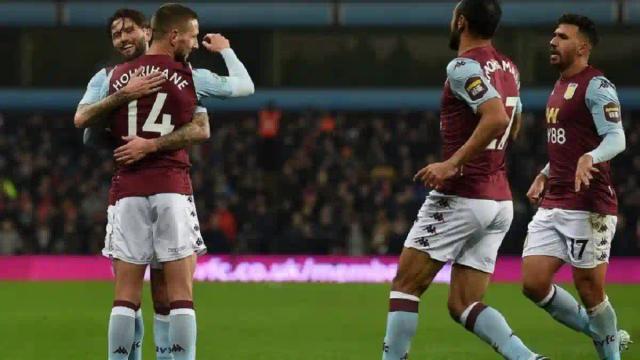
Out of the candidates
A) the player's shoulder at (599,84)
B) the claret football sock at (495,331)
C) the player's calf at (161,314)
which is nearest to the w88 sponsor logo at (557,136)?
the player's shoulder at (599,84)

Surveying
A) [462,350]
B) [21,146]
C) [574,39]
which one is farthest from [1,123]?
[574,39]

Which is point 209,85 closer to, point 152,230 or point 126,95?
point 126,95

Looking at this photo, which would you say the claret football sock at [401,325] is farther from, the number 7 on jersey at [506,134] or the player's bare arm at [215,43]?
the player's bare arm at [215,43]

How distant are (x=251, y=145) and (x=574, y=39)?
1543cm

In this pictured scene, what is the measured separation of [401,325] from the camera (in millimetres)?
6957

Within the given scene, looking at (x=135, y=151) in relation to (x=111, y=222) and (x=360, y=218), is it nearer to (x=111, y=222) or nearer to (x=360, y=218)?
(x=111, y=222)

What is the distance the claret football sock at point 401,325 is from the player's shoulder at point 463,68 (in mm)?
1169

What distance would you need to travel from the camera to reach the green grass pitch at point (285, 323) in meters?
10.2

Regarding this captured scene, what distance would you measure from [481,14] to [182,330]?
7.44 ft

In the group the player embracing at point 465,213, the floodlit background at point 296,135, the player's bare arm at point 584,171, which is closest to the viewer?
the player embracing at point 465,213

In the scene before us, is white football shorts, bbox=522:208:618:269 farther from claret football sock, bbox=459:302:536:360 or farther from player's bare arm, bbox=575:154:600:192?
claret football sock, bbox=459:302:536:360

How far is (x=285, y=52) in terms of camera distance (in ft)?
76.3

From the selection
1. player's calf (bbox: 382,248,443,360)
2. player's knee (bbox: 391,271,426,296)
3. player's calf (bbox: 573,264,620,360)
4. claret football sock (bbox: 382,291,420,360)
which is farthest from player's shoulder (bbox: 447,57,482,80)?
player's calf (bbox: 573,264,620,360)

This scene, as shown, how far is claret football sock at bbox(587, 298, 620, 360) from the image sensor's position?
8.16 meters
